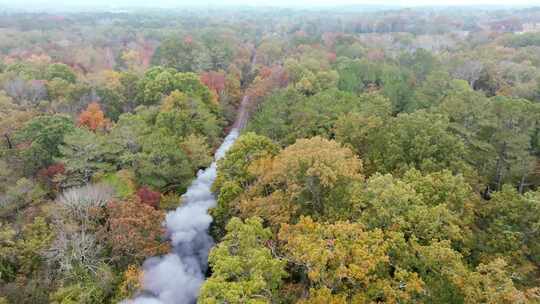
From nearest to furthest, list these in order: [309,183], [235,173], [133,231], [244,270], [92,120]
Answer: [244,270]
[133,231]
[309,183]
[235,173]
[92,120]

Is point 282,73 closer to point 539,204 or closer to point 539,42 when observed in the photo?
point 539,204

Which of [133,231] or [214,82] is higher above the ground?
[214,82]

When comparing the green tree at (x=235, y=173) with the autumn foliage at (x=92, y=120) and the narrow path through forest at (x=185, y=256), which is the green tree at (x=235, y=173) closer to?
the narrow path through forest at (x=185, y=256)

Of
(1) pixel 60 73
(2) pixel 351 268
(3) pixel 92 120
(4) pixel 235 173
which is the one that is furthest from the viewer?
(1) pixel 60 73

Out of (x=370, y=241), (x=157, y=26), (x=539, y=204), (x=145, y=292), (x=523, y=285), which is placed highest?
(x=157, y=26)

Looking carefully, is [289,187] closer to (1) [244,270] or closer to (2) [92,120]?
(1) [244,270]

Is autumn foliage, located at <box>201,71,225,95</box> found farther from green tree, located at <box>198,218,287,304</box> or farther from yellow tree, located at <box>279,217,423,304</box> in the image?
yellow tree, located at <box>279,217,423,304</box>

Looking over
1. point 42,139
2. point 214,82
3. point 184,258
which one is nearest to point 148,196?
point 184,258

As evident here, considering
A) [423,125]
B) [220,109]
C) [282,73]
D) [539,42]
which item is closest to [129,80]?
[220,109]
